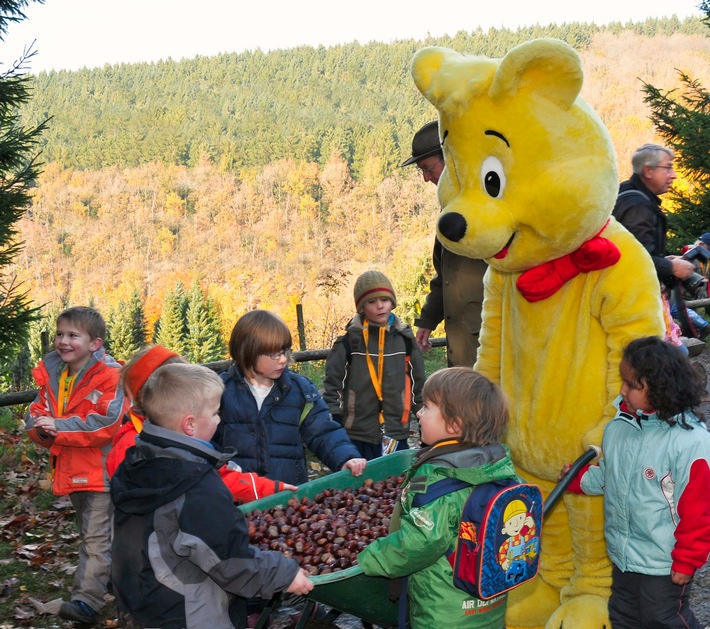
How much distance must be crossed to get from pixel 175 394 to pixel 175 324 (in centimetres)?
5682

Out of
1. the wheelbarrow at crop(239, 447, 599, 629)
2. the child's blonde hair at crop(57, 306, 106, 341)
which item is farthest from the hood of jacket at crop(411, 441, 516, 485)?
the child's blonde hair at crop(57, 306, 106, 341)

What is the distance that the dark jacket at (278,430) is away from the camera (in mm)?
3908

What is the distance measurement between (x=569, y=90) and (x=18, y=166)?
246 inches

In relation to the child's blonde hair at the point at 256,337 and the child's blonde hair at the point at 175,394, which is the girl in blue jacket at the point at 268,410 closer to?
the child's blonde hair at the point at 256,337

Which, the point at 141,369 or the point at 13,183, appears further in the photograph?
the point at 13,183

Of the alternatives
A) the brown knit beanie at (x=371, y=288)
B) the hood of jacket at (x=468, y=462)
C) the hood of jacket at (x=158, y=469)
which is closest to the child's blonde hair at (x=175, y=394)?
the hood of jacket at (x=158, y=469)

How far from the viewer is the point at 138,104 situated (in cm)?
10288

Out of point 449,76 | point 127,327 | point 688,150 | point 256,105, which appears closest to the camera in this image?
point 449,76

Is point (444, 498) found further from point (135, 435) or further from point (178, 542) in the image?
point (135, 435)

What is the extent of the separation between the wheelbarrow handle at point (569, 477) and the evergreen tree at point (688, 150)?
13408 millimetres

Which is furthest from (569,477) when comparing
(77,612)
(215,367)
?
(215,367)

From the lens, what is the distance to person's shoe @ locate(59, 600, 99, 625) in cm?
429

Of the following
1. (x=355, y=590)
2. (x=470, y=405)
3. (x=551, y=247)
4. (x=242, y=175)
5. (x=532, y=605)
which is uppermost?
(x=242, y=175)

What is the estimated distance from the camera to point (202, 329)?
57344 millimetres
